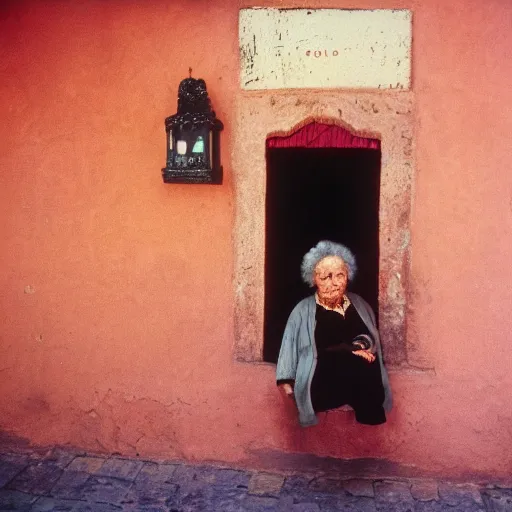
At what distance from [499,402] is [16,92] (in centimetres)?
428

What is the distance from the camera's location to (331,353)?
374 cm

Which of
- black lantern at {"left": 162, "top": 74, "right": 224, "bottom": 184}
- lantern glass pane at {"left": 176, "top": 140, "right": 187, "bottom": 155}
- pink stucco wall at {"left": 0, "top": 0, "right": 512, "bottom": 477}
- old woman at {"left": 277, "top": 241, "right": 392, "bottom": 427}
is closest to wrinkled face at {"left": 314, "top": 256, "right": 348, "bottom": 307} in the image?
old woman at {"left": 277, "top": 241, "right": 392, "bottom": 427}

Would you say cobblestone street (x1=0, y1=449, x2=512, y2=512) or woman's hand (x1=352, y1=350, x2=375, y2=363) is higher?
woman's hand (x1=352, y1=350, x2=375, y2=363)

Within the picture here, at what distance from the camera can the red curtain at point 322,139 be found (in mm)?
3988

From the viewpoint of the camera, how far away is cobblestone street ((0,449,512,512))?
3.69m

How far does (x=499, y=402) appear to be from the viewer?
393 centimetres

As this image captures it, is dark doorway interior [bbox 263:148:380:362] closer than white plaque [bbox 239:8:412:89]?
No

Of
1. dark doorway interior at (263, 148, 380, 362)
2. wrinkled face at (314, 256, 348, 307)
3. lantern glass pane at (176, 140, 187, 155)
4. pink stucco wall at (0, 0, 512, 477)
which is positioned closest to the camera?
wrinkled face at (314, 256, 348, 307)

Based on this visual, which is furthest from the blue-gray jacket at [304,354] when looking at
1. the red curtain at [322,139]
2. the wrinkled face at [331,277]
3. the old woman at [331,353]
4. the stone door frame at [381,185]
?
the red curtain at [322,139]

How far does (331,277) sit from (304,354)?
56cm

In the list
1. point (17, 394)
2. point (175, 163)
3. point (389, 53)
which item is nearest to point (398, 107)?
point (389, 53)

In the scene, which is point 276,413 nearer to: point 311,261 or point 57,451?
point 311,261

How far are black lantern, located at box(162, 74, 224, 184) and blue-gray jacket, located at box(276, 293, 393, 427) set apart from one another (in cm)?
118

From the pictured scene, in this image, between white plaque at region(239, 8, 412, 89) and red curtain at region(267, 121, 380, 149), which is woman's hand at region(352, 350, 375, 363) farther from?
white plaque at region(239, 8, 412, 89)
